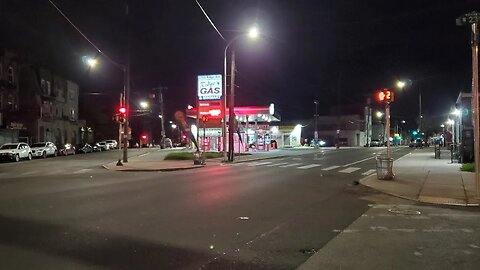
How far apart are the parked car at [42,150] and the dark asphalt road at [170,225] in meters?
30.9

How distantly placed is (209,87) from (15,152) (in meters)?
17.8

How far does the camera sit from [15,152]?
41.0 meters

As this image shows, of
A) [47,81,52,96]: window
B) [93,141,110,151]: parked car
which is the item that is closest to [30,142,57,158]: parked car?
[93,141,110,151]: parked car

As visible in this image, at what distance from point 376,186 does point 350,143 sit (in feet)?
305

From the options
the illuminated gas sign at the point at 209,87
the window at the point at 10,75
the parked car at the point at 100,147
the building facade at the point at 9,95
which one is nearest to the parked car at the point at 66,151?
the building facade at the point at 9,95

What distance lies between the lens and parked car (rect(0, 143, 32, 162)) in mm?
40062

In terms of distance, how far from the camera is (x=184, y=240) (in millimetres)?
8367

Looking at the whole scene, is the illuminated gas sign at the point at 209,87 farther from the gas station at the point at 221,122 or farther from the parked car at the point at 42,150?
the parked car at the point at 42,150

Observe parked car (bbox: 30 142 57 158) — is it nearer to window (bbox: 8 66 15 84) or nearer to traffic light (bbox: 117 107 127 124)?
window (bbox: 8 66 15 84)

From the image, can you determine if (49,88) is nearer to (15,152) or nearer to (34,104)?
(34,104)

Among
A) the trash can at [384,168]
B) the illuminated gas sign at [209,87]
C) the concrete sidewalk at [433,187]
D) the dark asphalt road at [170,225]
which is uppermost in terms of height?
the illuminated gas sign at [209,87]

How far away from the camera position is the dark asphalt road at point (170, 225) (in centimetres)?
713

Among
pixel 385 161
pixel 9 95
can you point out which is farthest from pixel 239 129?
pixel 385 161

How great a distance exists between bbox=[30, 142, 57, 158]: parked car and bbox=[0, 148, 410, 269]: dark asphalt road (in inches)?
1216
